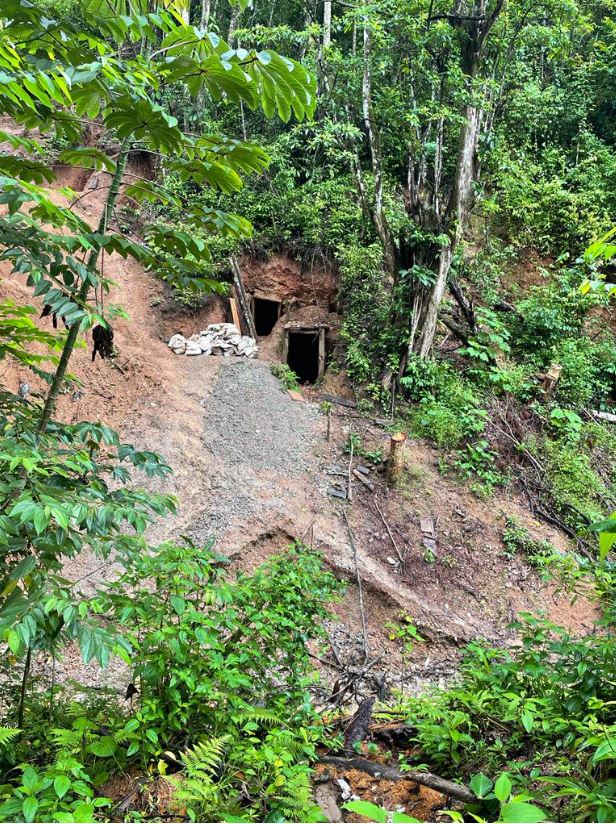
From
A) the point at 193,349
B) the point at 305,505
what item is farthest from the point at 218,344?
the point at 305,505

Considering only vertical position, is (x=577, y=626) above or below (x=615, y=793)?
below

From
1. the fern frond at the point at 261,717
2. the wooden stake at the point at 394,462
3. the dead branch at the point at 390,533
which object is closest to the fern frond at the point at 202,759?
the fern frond at the point at 261,717

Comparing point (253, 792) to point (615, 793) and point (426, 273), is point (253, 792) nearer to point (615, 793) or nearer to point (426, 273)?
point (615, 793)

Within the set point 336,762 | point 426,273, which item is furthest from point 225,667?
point 426,273

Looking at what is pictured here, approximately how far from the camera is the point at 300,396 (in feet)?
28.8

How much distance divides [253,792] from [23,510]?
156cm

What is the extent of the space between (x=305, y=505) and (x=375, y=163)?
235 inches

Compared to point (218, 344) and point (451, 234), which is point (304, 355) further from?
point (451, 234)

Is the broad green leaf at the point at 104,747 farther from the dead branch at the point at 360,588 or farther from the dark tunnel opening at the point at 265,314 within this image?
the dark tunnel opening at the point at 265,314

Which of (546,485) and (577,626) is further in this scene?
(546,485)

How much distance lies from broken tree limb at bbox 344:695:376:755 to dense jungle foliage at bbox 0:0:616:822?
0.14 m

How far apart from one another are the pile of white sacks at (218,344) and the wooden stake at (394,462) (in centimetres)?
369

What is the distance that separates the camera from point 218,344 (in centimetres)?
961

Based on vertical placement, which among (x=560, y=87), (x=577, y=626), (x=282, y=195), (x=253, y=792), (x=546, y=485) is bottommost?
(x=577, y=626)
